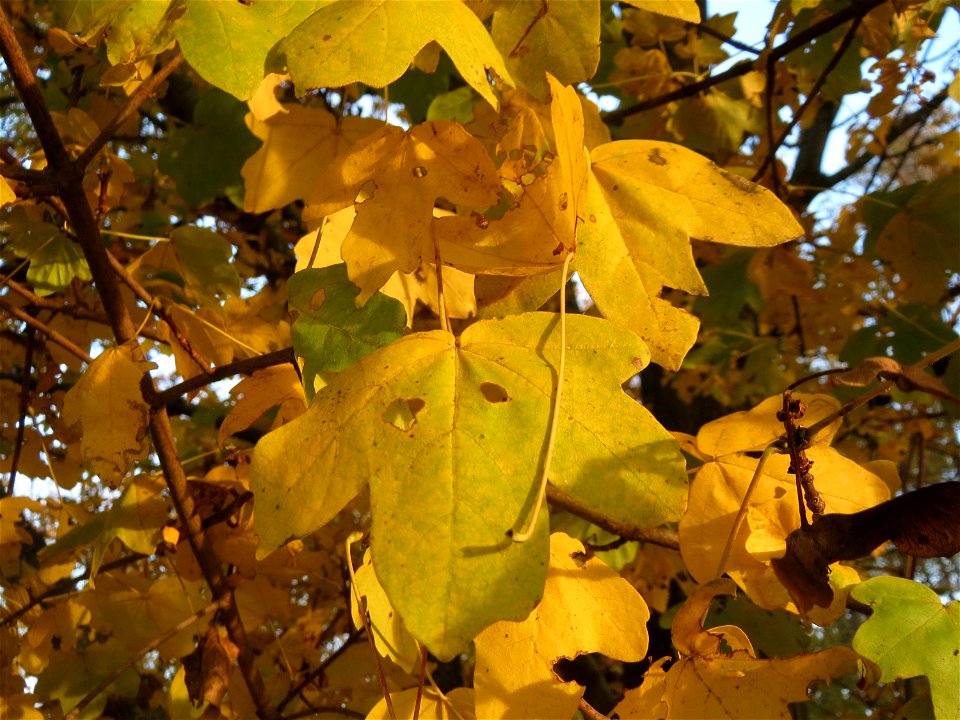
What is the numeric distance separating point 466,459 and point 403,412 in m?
0.08

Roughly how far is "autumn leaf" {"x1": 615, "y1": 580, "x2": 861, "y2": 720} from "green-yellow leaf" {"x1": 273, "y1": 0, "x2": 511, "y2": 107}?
2.16 ft

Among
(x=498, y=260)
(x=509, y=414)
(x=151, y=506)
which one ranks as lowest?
(x=151, y=506)

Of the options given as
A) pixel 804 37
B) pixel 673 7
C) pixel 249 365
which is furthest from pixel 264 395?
pixel 804 37

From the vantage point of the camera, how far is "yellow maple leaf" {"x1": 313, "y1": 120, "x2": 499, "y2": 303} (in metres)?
0.83

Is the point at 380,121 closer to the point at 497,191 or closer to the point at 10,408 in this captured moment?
the point at 497,191

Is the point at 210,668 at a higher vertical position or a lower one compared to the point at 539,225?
lower

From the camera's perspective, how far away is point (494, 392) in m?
0.76

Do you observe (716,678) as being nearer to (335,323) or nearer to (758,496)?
(758,496)

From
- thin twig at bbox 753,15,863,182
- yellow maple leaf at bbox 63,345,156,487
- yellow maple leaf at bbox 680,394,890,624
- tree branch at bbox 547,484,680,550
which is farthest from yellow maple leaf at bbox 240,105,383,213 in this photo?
thin twig at bbox 753,15,863,182

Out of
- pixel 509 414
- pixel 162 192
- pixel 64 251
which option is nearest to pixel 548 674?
pixel 509 414

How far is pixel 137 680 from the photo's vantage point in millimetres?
1745

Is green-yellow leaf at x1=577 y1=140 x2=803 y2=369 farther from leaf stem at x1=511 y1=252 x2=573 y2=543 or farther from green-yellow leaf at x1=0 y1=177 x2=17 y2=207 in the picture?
green-yellow leaf at x1=0 y1=177 x2=17 y2=207

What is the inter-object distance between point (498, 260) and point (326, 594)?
2065mm

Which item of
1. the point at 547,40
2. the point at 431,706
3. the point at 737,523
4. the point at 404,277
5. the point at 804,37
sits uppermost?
the point at 547,40
